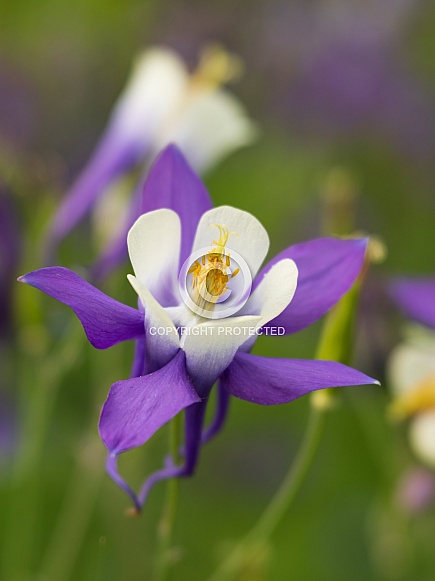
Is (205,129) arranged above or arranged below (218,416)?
above

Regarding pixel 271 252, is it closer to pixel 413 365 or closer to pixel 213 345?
pixel 413 365

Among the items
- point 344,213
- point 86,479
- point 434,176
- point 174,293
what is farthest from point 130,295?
point 434,176

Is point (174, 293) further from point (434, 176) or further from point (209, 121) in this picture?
point (434, 176)

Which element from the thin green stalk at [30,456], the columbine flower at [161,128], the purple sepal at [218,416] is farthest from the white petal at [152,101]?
the purple sepal at [218,416]

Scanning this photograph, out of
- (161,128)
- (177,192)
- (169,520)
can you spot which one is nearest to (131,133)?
(161,128)

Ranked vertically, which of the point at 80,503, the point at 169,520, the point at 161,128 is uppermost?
the point at 161,128

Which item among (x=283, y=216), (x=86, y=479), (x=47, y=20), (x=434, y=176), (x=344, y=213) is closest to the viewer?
(x=344, y=213)
